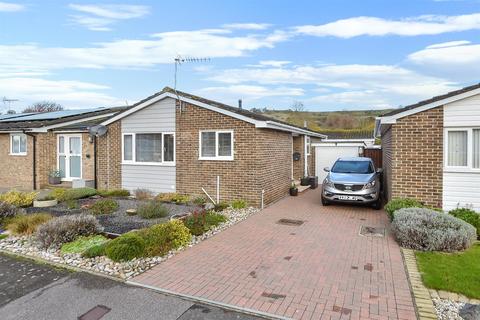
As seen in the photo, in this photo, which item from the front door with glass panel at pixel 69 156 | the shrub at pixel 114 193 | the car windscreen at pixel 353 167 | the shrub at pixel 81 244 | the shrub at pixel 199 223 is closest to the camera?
the shrub at pixel 81 244

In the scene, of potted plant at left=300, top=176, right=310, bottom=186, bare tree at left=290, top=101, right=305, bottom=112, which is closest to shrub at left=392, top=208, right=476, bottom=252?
potted plant at left=300, top=176, right=310, bottom=186

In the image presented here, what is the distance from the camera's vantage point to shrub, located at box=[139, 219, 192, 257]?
6.42m

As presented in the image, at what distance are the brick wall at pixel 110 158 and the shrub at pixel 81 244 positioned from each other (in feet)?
23.6

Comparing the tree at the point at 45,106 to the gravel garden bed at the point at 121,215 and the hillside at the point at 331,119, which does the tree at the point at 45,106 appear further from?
the gravel garden bed at the point at 121,215

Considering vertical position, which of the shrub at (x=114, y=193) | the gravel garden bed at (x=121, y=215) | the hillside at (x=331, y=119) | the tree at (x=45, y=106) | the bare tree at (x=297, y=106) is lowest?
the gravel garden bed at (x=121, y=215)

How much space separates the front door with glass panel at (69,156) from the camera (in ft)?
51.8

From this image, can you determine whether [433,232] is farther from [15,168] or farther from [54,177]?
[15,168]

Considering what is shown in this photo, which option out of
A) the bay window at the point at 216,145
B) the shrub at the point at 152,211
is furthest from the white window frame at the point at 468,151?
the shrub at the point at 152,211

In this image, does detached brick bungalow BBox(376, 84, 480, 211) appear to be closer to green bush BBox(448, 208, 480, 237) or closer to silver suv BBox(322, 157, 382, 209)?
green bush BBox(448, 208, 480, 237)

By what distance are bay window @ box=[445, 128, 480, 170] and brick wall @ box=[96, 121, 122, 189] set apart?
12013mm

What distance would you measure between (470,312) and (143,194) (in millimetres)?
11183

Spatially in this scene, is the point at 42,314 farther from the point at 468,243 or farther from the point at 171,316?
the point at 468,243

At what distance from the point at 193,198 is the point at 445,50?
1354 centimetres

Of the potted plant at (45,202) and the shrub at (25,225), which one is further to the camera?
the potted plant at (45,202)
